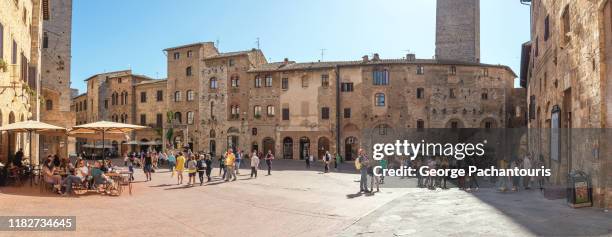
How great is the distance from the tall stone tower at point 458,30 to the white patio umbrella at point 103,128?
38.5 m

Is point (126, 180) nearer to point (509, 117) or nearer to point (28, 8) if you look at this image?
point (28, 8)

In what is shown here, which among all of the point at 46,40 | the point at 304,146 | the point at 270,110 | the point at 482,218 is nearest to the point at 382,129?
the point at 304,146

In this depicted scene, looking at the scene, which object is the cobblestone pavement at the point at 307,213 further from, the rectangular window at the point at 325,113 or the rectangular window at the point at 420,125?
the rectangular window at the point at 325,113

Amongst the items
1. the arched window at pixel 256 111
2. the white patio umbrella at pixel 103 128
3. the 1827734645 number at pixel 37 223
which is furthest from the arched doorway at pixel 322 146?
the 1827734645 number at pixel 37 223

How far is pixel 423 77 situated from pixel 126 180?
3123 centimetres

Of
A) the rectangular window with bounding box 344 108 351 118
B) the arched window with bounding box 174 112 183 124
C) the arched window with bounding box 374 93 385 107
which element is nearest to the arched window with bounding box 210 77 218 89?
the arched window with bounding box 174 112 183 124

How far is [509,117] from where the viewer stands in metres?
41.2

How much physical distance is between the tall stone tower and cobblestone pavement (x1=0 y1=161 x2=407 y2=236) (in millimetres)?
34482

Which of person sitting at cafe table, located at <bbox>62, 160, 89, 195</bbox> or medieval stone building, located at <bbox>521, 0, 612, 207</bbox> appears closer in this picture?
medieval stone building, located at <bbox>521, 0, 612, 207</bbox>

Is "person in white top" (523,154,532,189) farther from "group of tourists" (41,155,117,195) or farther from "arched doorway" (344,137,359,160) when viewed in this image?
"arched doorway" (344,137,359,160)

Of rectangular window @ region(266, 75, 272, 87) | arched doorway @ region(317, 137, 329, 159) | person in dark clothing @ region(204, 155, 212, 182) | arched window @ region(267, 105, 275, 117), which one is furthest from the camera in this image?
rectangular window @ region(266, 75, 272, 87)

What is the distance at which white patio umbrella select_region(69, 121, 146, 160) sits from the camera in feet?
54.2

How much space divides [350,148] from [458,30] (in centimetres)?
1761

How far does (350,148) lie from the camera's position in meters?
43.0
